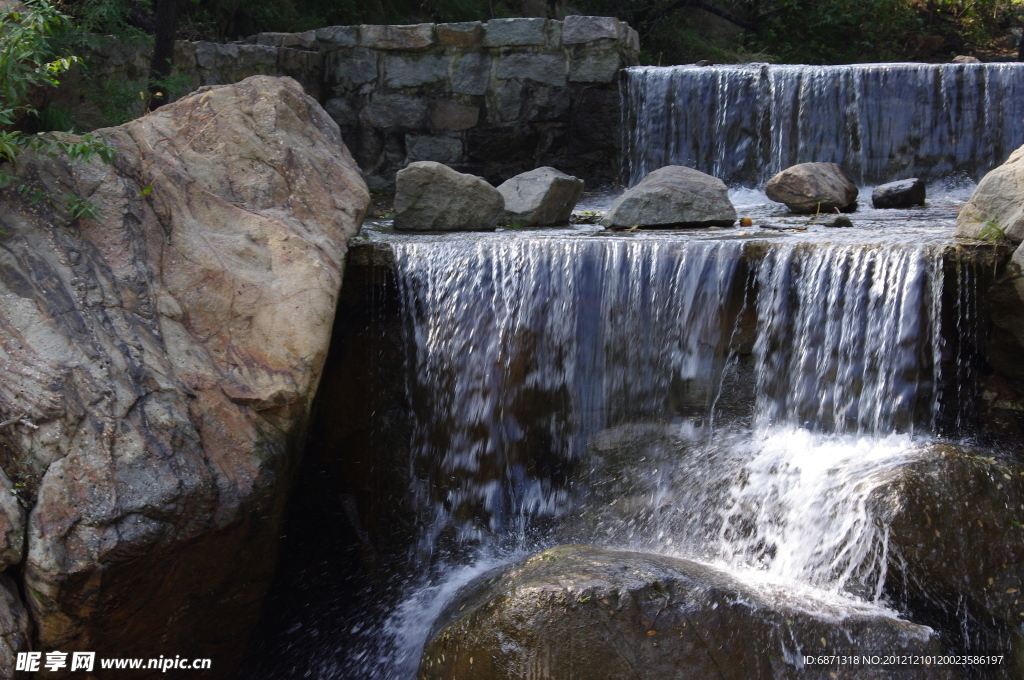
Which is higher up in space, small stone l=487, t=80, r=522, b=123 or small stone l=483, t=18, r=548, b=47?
small stone l=483, t=18, r=548, b=47

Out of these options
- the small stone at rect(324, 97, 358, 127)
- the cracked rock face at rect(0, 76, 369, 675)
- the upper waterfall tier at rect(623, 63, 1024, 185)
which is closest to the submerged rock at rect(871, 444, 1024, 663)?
the cracked rock face at rect(0, 76, 369, 675)

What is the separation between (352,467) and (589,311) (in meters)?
1.54

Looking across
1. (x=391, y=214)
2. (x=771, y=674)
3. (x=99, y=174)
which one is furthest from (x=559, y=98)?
(x=771, y=674)

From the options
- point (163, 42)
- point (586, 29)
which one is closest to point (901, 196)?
point (586, 29)

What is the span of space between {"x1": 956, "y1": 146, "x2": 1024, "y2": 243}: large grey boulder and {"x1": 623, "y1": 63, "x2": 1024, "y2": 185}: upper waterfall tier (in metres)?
3.48

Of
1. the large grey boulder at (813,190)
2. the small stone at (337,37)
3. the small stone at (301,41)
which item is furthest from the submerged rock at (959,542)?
the small stone at (301,41)

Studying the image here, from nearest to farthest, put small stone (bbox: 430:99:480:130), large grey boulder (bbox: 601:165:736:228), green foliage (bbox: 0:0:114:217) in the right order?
1. green foliage (bbox: 0:0:114:217)
2. large grey boulder (bbox: 601:165:736:228)
3. small stone (bbox: 430:99:480:130)

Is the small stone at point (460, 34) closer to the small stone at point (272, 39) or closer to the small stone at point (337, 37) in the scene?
the small stone at point (337, 37)

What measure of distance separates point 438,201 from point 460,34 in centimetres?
299

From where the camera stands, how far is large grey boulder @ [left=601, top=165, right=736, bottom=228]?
220 inches

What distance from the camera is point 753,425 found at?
14.1 ft

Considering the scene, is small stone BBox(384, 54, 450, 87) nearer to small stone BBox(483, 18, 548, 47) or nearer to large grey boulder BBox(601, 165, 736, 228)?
small stone BBox(483, 18, 548, 47)

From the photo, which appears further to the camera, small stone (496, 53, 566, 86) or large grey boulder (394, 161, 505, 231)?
small stone (496, 53, 566, 86)

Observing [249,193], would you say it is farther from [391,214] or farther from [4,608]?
[391,214]
